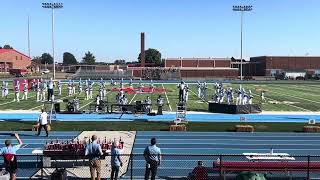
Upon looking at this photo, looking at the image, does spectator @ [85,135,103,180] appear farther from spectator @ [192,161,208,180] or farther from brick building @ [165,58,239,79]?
brick building @ [165,58,239,79]

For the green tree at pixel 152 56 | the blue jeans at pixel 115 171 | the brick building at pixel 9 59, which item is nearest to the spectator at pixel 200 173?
the blue jeans at pixel 115 171

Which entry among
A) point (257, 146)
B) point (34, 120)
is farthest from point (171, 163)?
point (34, 120)

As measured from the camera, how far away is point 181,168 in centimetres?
1384

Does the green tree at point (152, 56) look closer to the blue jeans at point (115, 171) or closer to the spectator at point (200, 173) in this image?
the blue jeans at point (115, 171)

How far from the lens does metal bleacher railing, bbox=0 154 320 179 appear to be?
11.9 meters

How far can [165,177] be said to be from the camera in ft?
41.8

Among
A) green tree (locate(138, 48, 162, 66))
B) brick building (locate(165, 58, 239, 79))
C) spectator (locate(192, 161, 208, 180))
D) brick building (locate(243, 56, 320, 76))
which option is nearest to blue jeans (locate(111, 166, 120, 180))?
spectator (locate(192, 161, 208, 180))

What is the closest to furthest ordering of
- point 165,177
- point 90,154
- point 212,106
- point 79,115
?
point 90,154 → point 165,177 → point 79,115 → point 212,106

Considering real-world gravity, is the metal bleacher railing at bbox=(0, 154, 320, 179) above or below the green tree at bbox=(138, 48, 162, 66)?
below

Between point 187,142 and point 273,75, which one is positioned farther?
point 273,75

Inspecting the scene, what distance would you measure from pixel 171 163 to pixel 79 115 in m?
12.8

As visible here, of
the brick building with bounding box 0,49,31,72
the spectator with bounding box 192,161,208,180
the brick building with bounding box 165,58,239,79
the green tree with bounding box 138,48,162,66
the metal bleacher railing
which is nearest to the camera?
the spectator with bounding box 192,161,208,180

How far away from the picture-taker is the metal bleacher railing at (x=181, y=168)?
1188cm

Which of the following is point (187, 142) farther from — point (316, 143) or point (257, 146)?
point (316, 143)
